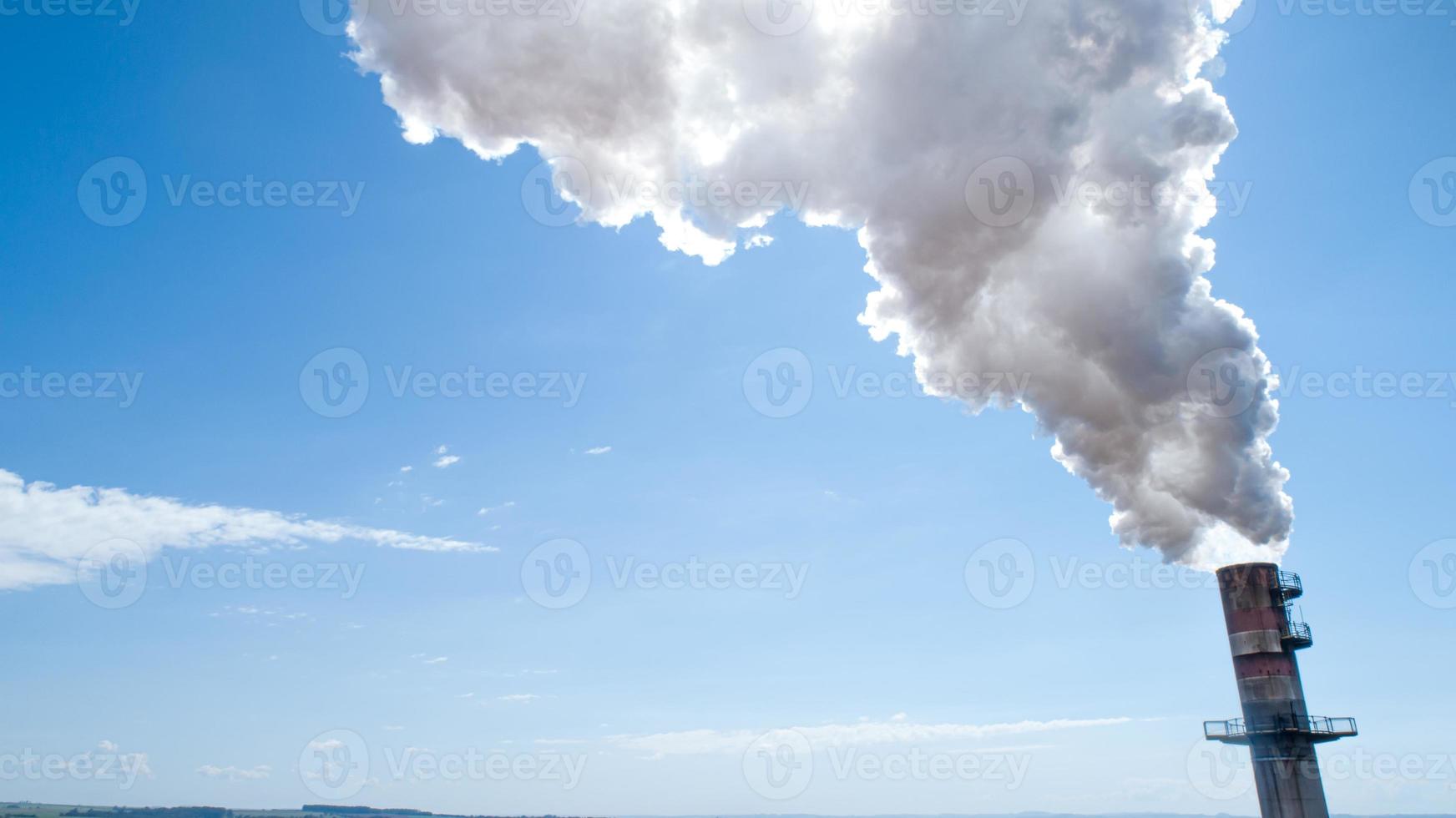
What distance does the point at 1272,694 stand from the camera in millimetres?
33031

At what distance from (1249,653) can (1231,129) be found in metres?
20.0

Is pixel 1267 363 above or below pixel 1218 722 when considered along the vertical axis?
above

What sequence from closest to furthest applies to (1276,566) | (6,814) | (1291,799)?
(1291,799) < (1276,566) < (6,814)

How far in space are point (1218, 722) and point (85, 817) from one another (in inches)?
9478

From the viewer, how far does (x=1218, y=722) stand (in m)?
34.7

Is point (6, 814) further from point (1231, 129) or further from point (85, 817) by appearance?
point (1231, 129)

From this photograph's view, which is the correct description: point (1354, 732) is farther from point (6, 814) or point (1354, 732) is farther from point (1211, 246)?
point (6, 814)

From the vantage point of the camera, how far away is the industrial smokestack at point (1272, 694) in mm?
32344

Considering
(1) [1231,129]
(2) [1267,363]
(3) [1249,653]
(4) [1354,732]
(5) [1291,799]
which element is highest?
(1) [1231,129]

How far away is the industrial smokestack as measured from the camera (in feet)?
106

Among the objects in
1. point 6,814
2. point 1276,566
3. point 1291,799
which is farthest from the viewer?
point 6,814

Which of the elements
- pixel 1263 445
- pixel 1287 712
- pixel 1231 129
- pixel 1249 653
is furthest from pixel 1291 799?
→ pixel 1231 129

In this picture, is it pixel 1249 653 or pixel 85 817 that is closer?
pixel 1249 653

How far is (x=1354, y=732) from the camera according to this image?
32.8 m
